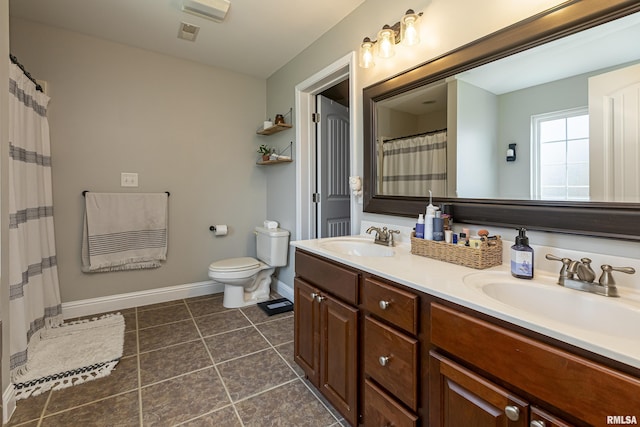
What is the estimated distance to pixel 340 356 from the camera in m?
1.38

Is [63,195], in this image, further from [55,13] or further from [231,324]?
[231,324]

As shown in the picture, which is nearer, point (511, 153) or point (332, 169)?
point (511, 153)

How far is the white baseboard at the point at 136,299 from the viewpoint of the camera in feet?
8.47

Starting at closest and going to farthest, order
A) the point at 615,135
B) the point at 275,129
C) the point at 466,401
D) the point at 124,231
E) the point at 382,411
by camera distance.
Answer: the point at 466,401 → the point at 615,135 → the point at 382,411 → the point at 124,231 → the point at 275,129

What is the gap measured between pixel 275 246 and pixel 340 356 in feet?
5.44

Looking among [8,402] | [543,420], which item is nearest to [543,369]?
[543,420]

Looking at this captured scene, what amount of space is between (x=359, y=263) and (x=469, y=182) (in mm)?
678

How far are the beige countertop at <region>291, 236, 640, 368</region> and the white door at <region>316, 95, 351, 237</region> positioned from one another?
1.47m

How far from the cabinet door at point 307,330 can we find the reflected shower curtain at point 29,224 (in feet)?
5.24

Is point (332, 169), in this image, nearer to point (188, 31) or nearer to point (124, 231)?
point (188, 31)

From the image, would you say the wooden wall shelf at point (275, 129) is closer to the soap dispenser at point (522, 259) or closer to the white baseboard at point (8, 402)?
the soap dispenser at point (522, 259)

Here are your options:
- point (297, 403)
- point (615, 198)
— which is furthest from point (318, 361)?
point (615, 198)

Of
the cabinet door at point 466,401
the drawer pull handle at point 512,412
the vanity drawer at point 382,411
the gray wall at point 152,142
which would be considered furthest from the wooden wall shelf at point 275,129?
the drawer pull handle at point 512,412

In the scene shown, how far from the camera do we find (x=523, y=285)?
1.02m
